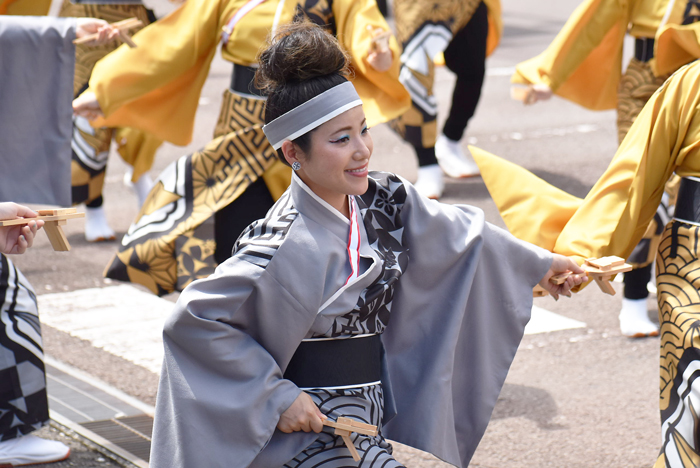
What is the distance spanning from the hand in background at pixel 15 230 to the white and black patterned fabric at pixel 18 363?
83 centimetres

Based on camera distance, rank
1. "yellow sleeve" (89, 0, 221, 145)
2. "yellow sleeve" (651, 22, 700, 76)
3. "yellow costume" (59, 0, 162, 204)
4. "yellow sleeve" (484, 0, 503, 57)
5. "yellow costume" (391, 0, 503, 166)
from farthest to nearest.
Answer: "yellow sleeve" (484, 0, 503, 57)
"yellow costume" (391, 0, 503, 166)
"yellow costume" (59, 0, 162, 204)
"yellow sleeve" (89, 0, 221, 145)
"yellow sleeve" (651, 22, 700, 76)

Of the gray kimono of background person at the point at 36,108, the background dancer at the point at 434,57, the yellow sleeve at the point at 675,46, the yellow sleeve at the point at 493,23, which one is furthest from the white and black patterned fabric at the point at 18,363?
the yellow sleeve at the point at 493,23

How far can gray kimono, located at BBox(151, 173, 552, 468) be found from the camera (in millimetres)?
2256

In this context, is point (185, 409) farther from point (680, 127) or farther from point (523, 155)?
point (523, 155)

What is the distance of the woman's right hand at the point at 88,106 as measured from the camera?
13.1 ft

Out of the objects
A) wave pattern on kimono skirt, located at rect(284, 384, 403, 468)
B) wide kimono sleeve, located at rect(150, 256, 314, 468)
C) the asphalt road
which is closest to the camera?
wide kimono sleeve, located at rect(150, 256, 314, 468)

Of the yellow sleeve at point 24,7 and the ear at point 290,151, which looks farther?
the yellow sleeve at point 24,7

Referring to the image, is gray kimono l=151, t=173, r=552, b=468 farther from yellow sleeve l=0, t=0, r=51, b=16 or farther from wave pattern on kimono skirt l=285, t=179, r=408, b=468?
yellow sleeve l=0, t=0, r=51, b=16

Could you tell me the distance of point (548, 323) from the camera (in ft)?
15.8

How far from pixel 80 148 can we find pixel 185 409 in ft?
12.7

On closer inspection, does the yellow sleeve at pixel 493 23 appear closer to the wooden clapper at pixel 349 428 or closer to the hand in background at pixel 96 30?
the hand in background at pixel 96 30

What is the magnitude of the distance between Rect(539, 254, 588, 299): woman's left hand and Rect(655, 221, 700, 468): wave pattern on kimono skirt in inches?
9.7

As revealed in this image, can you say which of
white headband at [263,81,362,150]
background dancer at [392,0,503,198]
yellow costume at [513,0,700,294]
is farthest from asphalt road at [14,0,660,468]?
white headband at [263,81,362,150]

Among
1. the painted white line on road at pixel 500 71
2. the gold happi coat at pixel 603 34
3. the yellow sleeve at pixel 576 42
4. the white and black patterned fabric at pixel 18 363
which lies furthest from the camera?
the painted white line on road at pixel 500 71
